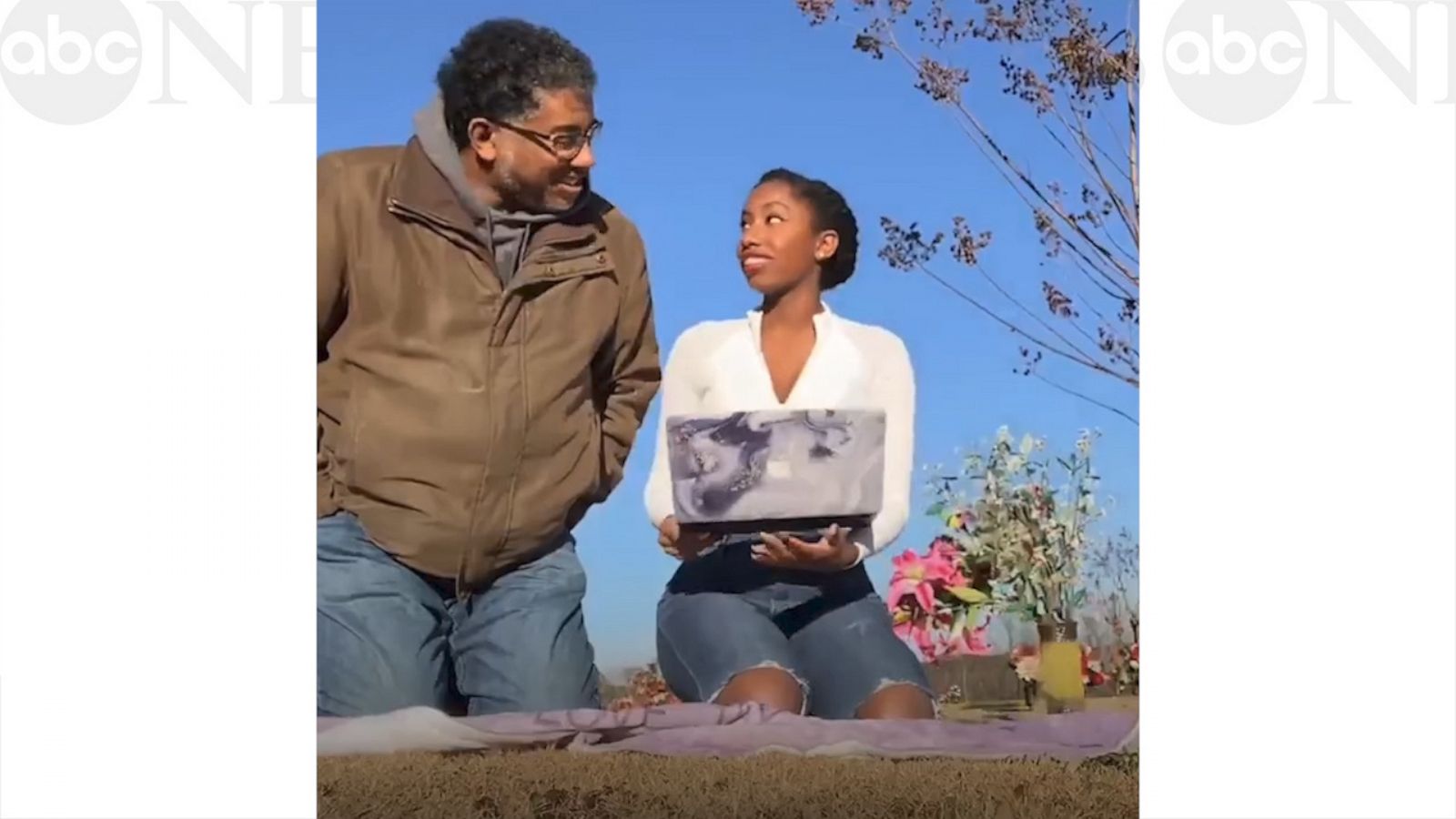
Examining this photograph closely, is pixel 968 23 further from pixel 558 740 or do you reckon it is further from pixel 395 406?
pixel 558 740

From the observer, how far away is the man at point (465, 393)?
4930 millimetres

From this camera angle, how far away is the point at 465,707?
4.97 m

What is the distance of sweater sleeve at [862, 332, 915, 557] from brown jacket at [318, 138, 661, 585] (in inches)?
31.6

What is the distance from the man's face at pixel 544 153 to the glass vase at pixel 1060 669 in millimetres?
1759

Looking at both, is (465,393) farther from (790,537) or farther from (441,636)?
(790,537)

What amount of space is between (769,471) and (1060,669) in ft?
3.17

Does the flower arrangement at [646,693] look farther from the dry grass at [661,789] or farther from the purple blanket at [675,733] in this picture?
the dry grass at [661,789]

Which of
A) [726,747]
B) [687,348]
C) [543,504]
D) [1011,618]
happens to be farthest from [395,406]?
[1011,618]

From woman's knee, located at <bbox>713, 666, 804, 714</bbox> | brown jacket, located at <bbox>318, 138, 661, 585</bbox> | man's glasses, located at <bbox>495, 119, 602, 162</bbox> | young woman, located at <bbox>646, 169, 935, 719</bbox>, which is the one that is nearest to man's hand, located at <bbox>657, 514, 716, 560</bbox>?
young woman, located at <bbox>646, 169, 935, 719</bbox>

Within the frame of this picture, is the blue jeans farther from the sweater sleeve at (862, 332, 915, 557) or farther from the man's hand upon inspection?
the sweater sleeve at (862, 332, 915, 557)

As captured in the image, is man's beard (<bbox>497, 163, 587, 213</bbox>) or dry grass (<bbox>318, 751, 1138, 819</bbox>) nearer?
dry grass (<bbox>318, 751, 1138, 819</bbox>)

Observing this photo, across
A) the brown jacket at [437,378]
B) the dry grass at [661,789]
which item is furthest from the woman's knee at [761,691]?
the brown jacket at [437,378]

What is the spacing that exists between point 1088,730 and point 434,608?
70.9 inches

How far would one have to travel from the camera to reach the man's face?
498cm
